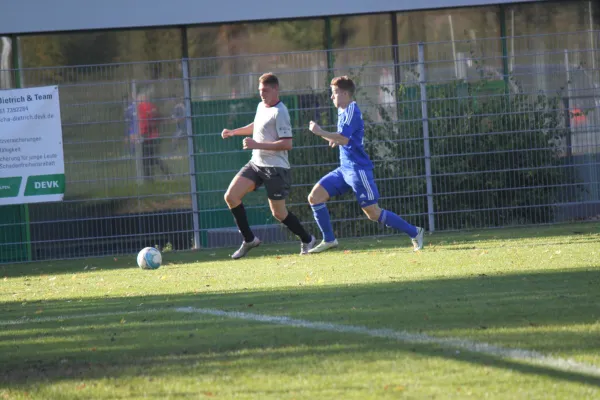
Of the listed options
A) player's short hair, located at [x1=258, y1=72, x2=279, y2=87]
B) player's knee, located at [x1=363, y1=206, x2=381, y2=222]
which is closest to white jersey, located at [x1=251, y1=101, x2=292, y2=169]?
player's short hair, located at [x1=258, y1=72, x2=279, y2=87]

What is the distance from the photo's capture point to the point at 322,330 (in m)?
5.99

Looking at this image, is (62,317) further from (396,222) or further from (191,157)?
(191,157)

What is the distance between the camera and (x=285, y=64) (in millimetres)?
14859

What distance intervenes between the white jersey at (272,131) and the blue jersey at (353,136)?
67 cm

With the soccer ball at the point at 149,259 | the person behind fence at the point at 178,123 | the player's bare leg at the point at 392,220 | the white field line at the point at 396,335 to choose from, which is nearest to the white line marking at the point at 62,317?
the white field line at the point at 396,335

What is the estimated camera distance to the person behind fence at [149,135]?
1443 cm

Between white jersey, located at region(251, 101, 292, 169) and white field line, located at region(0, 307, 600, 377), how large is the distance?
4.29 meters

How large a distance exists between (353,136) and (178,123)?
4.08m

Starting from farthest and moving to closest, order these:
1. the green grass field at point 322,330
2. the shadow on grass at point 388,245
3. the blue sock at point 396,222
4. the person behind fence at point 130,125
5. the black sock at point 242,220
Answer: the person behind fence at point 130,125
the shadow on grass at point 388,245
the black sock at point 242,220
the blue sock at point 396,222
the green grass field at point 322,330

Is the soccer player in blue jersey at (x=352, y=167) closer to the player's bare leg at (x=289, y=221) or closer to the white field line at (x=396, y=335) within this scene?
the player's bare leg at (x=289, y=221)

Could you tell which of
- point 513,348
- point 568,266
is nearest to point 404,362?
point 513,348

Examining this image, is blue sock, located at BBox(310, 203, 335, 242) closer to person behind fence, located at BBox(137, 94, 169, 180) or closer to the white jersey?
the white jersey

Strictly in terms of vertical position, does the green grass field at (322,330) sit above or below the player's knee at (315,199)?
below

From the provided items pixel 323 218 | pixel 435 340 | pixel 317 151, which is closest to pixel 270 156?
pixel 323 218
